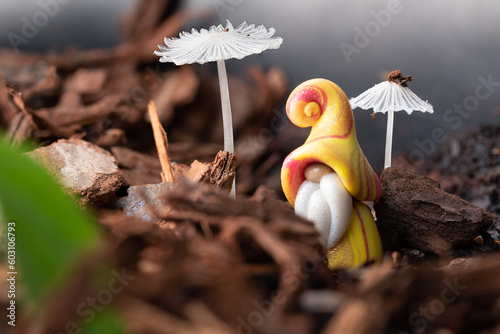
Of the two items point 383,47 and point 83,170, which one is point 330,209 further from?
point 383,47

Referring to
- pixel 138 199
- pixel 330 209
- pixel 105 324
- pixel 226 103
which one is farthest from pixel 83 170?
pixel 105 324

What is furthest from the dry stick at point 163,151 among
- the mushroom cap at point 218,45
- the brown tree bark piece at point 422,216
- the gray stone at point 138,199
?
Result: the brown tree bark piece at point 422,216

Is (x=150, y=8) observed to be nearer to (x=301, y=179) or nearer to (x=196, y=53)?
(x=196, y=53)

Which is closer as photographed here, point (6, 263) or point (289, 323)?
point (289, 323)

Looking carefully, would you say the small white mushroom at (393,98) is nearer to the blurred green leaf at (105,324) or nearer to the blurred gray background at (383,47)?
the blurred gray background at (383,47)

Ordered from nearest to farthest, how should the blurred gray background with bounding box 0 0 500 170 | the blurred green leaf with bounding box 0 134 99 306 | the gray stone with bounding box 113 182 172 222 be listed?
1. the blurred green leaf with bounding box 0 134 99 306
2. the gray stone with bounding box 113 182 172 222
3. the blurred gray background with bounding box 0 0 500 170

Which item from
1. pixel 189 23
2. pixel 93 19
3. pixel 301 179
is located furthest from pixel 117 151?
pixel 93 19

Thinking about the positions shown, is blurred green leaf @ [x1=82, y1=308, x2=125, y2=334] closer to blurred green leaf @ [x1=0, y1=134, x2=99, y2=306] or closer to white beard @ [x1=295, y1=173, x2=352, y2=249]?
blurred green leaf @ [x1=0, y1=134, x2=99, y2=306]

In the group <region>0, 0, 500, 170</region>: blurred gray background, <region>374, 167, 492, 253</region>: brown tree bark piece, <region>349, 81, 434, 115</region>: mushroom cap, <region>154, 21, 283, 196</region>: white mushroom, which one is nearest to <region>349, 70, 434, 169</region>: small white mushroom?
<region>349, 81, 434, 115</region>: mushroom cap
